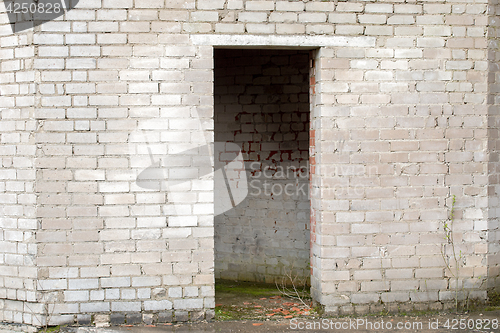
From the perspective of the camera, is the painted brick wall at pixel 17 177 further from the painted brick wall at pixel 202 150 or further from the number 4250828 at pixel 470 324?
the number 4250828 at pixel 470 324

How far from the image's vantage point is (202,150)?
13.3 ft

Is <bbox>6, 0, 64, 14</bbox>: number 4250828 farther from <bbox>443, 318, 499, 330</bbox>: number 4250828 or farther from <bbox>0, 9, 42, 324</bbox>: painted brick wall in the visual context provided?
<bbox>443, 318, 499, 330</bbox>: number 4250828

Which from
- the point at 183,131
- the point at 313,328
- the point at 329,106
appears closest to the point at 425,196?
the point at 329,106

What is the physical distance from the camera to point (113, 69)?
3.98m

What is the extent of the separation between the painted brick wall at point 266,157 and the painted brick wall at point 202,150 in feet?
4.64

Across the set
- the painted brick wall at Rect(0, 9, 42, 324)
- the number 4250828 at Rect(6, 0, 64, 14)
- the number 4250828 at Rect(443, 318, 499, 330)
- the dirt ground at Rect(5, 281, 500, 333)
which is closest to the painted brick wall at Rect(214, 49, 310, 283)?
the dirt ground at Rect(5, 281, 500, 333)

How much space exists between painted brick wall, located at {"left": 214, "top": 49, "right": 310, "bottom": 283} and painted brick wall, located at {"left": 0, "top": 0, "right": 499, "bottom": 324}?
4.64 feet

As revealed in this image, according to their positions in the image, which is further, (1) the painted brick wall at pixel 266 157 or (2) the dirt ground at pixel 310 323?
(1) the painted brick wall at pixel 266 157

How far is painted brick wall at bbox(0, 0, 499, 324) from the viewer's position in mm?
3961

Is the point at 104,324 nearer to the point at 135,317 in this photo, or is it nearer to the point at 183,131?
the point at 135,317

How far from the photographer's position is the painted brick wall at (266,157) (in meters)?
5.69

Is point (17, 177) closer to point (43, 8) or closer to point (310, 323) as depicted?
point (43, 8)

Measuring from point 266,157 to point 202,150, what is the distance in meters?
1.92

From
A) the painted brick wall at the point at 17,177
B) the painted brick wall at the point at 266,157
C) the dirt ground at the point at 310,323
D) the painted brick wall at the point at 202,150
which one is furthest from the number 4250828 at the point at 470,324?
the painted brick wall at the point at 17,177
